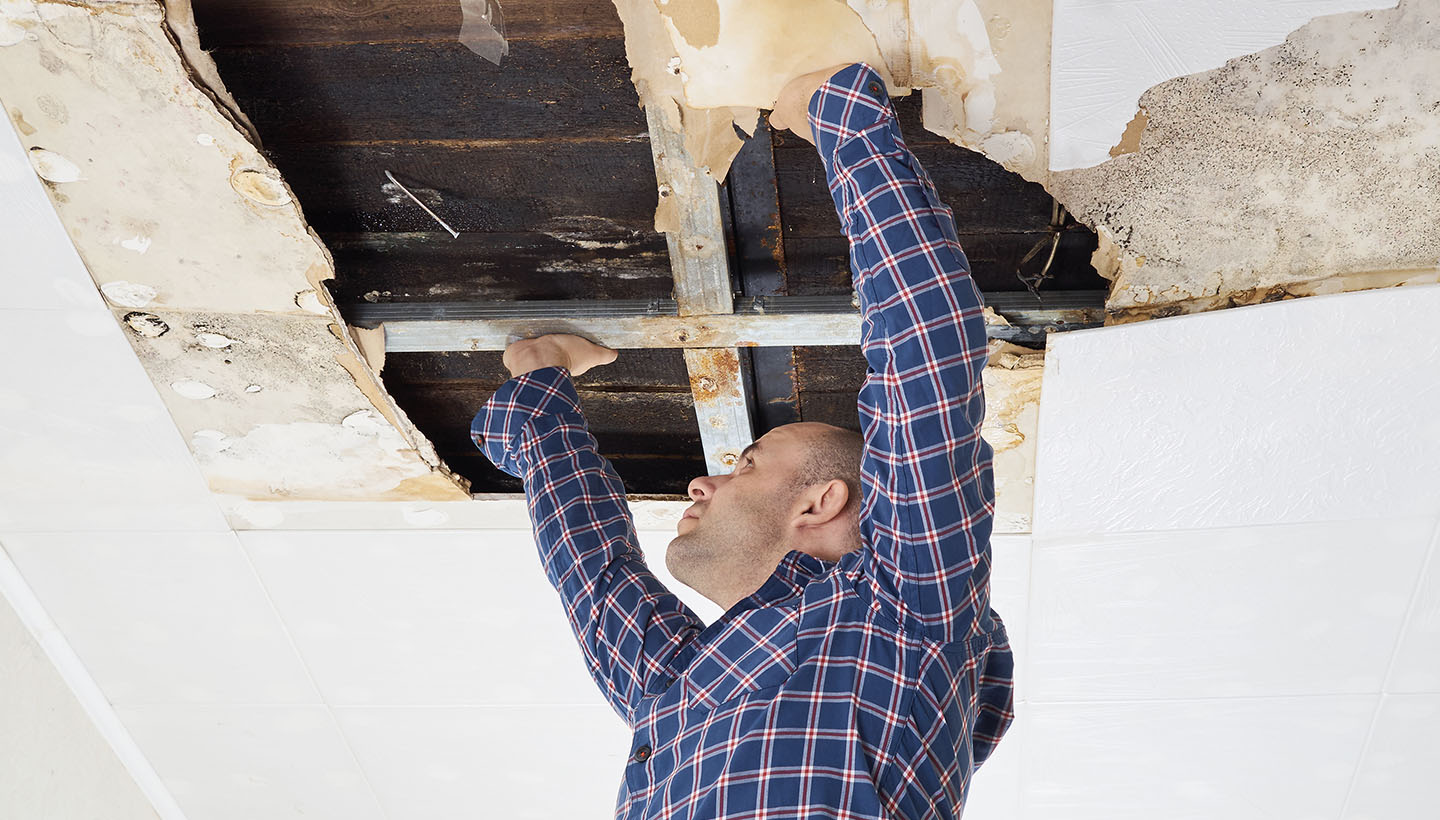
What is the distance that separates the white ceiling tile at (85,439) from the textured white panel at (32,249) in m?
0.04

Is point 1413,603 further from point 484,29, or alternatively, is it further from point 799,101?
point 484,29

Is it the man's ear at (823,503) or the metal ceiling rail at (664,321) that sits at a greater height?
the metal ceiling rail at (664,321)

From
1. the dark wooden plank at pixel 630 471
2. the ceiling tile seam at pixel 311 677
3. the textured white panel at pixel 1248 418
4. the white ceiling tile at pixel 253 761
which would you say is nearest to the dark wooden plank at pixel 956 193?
the textured white panel at pixel 1248 418

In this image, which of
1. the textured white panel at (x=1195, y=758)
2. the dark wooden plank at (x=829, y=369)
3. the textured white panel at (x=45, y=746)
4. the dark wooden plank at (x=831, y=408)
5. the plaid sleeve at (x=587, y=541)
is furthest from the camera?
the textured white panel at (x=45, y=746)

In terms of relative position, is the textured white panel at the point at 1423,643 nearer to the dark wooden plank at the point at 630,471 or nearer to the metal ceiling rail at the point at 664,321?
the metal ceiling rail at the point at 664,321

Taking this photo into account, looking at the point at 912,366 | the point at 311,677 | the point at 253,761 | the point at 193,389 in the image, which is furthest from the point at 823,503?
the point at 253,761

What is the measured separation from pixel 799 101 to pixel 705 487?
0.58 metres

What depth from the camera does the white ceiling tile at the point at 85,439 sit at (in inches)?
69.2

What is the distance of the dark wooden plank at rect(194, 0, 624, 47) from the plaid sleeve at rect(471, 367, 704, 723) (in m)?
0.53

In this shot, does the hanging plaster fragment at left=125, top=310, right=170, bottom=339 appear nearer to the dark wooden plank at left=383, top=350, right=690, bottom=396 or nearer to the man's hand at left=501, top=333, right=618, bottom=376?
the dark wooden plank at left=383, top=350, right=690, bottom=396

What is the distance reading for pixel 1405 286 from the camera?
1.50 meters

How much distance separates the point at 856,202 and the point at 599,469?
669 mm

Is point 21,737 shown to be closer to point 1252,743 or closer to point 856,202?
point 856,202

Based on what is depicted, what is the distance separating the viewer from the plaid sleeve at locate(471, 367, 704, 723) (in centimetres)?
157
